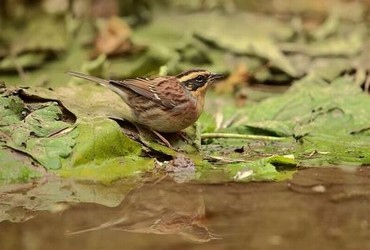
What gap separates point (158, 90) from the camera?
20.9 ft

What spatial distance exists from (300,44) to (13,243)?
5.99 m

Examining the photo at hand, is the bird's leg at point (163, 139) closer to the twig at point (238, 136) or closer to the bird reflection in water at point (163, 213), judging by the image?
the twig at point (238, 136)

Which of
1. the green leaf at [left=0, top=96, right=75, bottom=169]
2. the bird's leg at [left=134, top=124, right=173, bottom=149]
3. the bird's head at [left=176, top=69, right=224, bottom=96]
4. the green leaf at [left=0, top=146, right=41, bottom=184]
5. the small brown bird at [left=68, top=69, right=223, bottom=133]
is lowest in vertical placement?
the green leaf at [left=0, top=146, right=41, bottom=184]

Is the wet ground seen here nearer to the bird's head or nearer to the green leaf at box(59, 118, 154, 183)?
the green leaf at box(59, 118, 154, 183)

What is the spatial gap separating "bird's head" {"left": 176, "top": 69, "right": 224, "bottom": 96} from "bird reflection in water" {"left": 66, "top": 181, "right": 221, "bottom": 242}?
1.12 metres

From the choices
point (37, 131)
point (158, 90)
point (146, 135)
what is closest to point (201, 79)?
point (158, 90)

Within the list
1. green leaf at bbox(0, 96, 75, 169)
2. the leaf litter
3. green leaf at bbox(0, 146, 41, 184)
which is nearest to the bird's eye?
the leaf litter

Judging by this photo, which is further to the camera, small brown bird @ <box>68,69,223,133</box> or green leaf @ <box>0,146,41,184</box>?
small brown bird @ <box>68,69,223,133</box>

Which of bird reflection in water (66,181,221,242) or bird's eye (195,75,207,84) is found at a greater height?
bird's eye (195,75,207,84)

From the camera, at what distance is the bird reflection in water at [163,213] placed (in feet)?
15.4

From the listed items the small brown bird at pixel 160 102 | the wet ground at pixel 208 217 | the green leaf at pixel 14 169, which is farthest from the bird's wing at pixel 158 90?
the green leaf at pixel 14 169

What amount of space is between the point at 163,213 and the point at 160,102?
145cm

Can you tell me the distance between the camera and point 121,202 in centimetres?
526

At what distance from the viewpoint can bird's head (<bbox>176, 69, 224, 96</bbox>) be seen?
6535 millimetres
